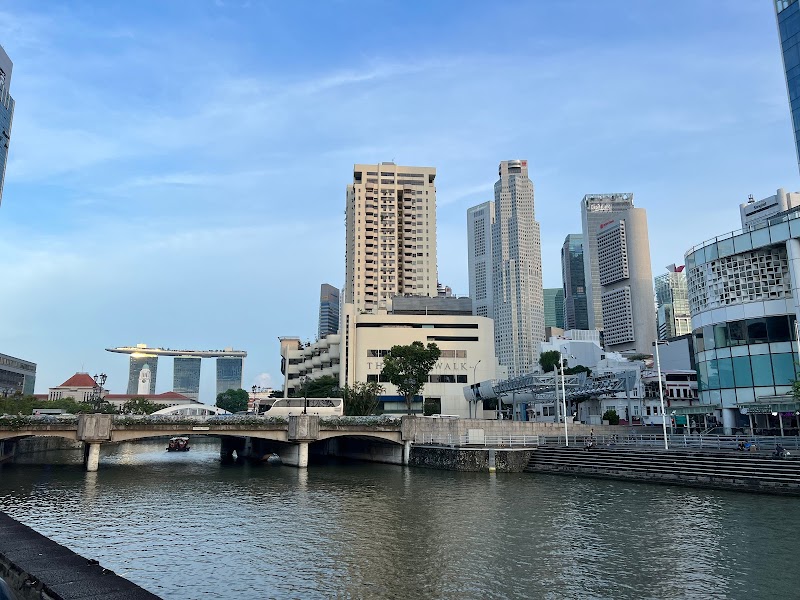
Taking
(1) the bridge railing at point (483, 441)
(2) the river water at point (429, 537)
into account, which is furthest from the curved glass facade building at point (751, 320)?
(2) the river water at point (429, 537)

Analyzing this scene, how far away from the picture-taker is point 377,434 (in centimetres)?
6994

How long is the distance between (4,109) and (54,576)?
20595 centimetres

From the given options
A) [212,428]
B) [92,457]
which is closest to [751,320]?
[212,428]

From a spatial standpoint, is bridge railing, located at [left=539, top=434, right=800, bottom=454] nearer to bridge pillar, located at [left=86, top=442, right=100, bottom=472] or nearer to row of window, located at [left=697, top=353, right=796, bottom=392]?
row of window, located at [left=697, top=353, right=796, bottom=392]

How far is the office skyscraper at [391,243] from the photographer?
189375mm

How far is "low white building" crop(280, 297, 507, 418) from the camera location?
13100cm

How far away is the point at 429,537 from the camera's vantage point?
3009 centimetres

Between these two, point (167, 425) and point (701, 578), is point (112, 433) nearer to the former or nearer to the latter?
point (167, 425)

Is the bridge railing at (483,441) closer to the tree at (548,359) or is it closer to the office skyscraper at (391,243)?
the office skyscraper at (391,243)

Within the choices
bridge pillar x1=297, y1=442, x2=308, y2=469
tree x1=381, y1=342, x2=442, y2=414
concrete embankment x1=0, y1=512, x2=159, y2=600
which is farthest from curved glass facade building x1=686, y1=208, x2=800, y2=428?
concrete embankment x1=0, y1=512, x2=159, y2=600

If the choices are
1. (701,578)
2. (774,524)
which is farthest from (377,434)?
(701,578)

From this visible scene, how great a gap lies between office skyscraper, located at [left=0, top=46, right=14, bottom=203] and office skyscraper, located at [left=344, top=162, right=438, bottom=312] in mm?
106626

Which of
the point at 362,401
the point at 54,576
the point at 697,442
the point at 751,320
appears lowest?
the point at 54,576

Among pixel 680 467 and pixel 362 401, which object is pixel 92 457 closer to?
pixel 362 401
